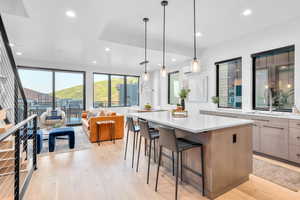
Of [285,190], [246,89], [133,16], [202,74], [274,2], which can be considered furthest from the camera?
[202,74]

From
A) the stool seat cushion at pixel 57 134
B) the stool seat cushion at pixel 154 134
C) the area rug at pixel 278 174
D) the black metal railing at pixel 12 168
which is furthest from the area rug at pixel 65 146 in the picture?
the area rug at pixel 278 174

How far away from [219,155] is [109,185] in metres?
1.62

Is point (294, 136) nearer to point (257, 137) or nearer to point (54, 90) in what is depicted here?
point (257, 137)

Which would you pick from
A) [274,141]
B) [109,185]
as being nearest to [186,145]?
[109,185]

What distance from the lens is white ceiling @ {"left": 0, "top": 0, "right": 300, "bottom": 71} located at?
109 inches

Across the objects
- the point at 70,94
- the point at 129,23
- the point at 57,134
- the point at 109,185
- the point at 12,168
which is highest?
the point at 129,23

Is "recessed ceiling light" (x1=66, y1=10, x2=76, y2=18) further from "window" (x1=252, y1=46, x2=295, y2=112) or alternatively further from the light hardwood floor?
"window" (x1=252, y1=46, x2=295, y2=112)

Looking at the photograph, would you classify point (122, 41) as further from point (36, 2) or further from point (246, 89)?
point (246, 89)

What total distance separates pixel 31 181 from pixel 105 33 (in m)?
3.35

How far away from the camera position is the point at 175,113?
289 centimetres

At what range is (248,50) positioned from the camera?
13.6ft

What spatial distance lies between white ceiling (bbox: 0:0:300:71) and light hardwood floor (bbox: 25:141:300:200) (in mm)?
2858

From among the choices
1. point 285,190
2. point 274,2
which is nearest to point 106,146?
point 285,190

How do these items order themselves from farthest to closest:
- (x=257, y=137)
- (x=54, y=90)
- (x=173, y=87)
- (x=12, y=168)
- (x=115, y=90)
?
1. (x=115, y=90)
2. (x=173, y=87)
3. (x=54, y=90)
4. (x=257, y=137)
5. (x=12, y=168)
